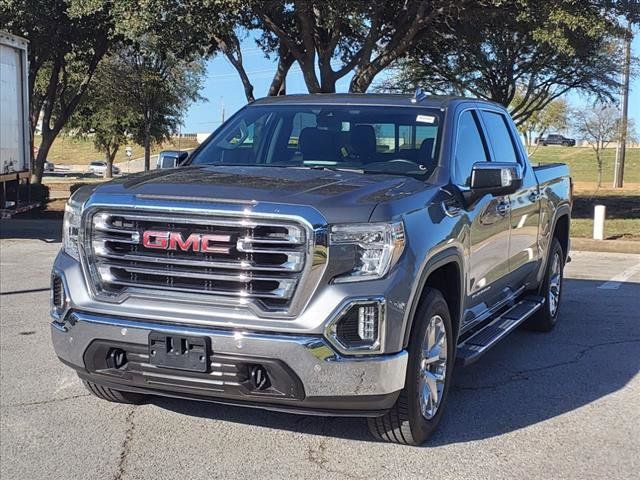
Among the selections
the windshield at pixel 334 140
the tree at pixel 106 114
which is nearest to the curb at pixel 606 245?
the windshield at pixel 334 140

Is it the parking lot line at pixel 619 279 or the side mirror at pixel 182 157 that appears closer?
the side mirror at pixel 182 157

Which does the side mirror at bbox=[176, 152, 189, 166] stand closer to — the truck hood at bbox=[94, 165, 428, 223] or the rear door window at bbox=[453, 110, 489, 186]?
the truck hood at bbox=[94, 165, 428, 223]

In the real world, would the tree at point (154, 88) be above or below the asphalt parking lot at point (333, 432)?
above

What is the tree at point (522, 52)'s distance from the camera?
631 inches

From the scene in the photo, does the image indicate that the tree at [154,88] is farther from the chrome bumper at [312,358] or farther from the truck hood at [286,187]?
the chrome bumper at [312,358]

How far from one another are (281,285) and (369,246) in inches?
18.4

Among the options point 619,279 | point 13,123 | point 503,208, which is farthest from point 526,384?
point 13,123

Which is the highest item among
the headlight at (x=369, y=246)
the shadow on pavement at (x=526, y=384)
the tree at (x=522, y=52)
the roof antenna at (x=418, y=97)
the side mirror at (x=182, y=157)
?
the tree at (x=522, y=52)

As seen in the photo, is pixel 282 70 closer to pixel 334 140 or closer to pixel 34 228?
pixel 34 228

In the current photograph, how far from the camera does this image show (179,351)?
3754 mm

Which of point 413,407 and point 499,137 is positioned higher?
point 499,137

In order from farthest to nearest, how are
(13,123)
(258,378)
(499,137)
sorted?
(13,123)
(499,137)
(258,378)

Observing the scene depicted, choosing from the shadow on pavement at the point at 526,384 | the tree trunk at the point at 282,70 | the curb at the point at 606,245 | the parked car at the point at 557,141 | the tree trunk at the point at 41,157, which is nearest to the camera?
the shadow on pavement at the point at 526,384

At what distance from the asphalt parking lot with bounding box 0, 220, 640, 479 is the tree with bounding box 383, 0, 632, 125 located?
11.3m
